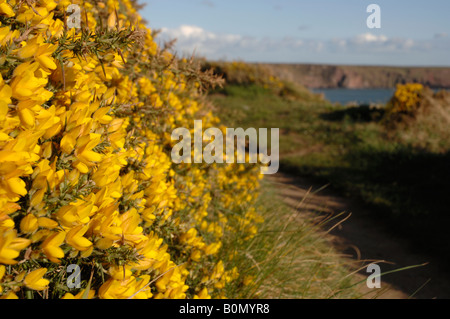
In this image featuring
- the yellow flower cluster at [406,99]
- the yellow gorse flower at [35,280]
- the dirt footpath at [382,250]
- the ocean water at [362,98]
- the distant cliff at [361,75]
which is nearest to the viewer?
the yellow gorse flower at [35,280]

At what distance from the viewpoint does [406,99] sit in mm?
11555

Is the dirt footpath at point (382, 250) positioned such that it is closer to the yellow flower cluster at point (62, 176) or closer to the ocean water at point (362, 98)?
the yellow flower cluster at point (62, 176)

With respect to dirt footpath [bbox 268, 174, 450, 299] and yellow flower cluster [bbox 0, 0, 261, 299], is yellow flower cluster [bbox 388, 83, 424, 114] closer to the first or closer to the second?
dirt footpath [bbox 268, 174, 450, 299]

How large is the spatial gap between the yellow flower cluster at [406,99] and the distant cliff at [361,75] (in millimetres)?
54213

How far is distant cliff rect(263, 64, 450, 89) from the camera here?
65.9m

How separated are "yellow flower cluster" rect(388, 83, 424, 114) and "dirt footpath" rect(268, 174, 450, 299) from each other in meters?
5.79

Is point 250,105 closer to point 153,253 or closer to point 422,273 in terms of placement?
point 422,273

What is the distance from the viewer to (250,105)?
15984mm

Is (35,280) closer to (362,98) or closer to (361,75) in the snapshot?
(362,98)

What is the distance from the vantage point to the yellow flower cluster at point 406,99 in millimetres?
11477

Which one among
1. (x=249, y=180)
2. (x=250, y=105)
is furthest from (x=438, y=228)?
Answer: (x=250, y=105)

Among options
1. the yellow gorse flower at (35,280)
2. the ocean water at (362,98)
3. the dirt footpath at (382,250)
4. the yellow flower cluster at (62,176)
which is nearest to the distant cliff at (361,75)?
the ocean water at (362,98)

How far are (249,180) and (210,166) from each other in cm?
90

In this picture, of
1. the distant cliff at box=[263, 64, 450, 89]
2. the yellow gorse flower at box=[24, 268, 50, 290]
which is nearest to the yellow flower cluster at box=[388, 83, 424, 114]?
the yellow gorse flower at box=[24, 268, 50, 290]
